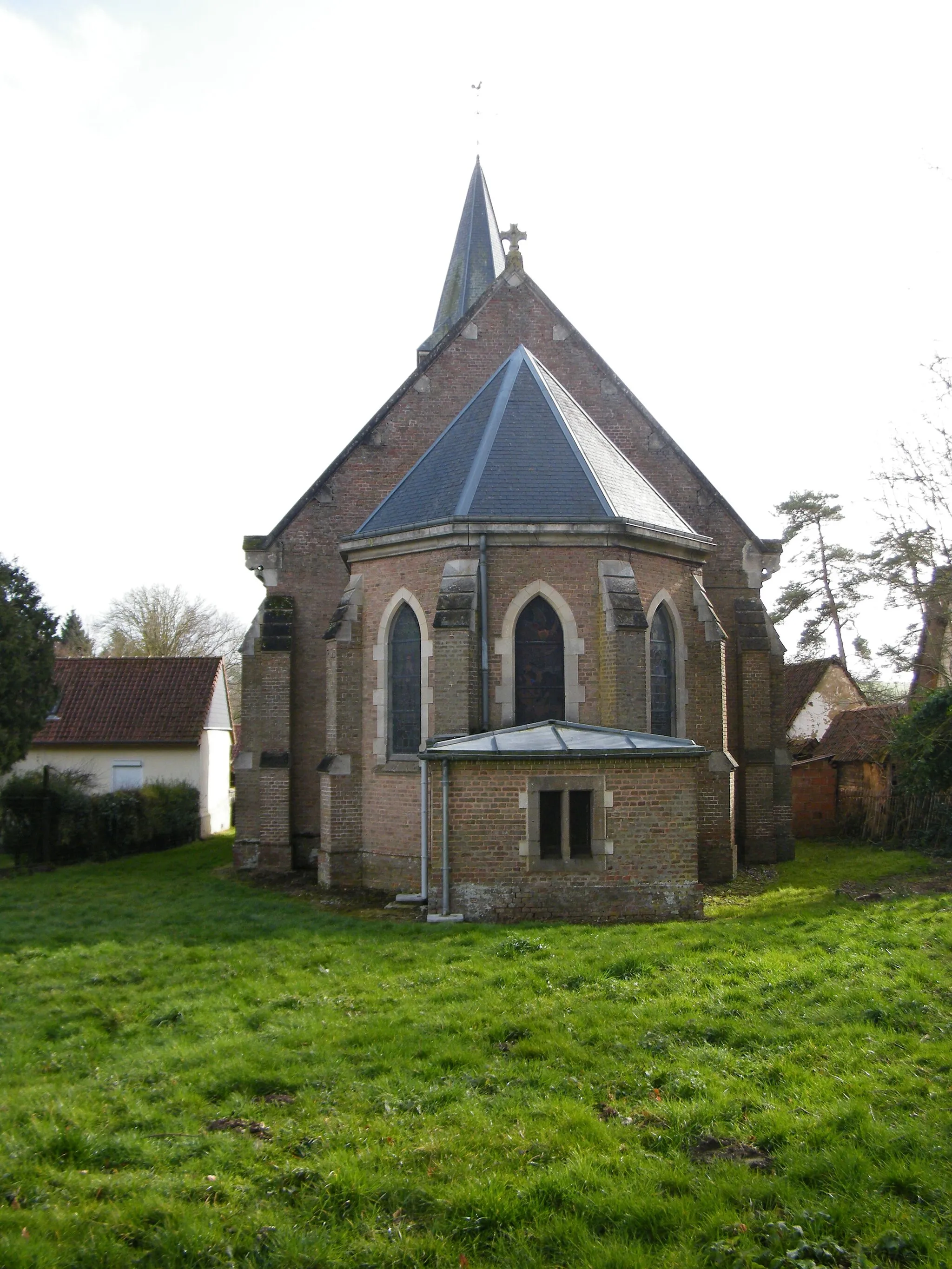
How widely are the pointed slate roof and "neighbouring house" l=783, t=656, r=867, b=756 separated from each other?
42.8 ft

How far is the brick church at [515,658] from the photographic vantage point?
1252cm

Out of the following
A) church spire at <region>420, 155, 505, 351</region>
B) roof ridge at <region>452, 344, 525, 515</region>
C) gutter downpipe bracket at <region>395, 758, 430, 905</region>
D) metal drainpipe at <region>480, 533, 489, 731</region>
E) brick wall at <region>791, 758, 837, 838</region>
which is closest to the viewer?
gutter downpipe bracket at <region>395, 758, 430, 905</region>

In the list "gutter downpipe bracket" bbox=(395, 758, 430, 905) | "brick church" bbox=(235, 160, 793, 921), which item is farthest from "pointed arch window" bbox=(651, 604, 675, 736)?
"gutter downpipe bracket" bbox=(395, 758, 430, 905)

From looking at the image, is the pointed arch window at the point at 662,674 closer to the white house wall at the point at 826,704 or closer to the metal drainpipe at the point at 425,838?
the metal drainpipe at the point at 425,838

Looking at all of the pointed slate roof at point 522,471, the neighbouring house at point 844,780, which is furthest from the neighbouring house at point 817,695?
the pointed slate roof at point 522,471

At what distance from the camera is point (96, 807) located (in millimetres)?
21656

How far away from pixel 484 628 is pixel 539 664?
101 centimetres

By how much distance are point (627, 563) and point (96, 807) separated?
43.8 feet

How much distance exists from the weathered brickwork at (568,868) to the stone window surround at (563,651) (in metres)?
1.93

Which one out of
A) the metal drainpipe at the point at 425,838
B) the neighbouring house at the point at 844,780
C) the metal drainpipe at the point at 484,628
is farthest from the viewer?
the neighbouring house at the point at 844,780

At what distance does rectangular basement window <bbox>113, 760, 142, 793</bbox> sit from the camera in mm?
27609

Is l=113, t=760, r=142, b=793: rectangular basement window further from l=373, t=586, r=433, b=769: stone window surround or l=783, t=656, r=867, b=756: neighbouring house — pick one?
l=783, t=656, r=867, b=756: neighbouring house

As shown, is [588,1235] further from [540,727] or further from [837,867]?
[837,867]

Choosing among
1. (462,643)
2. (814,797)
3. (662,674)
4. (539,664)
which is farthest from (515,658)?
(814,797)
